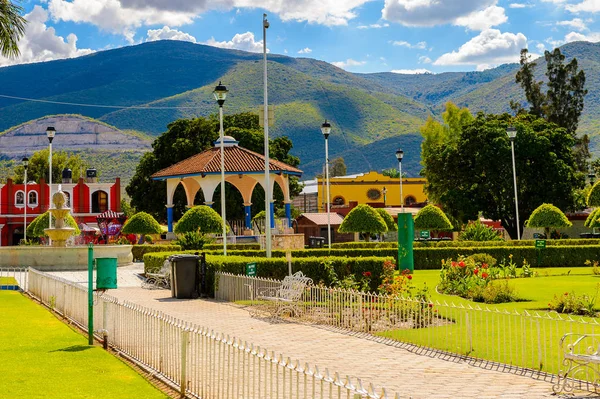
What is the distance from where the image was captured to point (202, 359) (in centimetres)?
859

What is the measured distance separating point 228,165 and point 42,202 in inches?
1181

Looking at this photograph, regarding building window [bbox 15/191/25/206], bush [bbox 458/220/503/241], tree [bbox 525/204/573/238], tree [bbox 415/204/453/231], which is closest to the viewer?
tree [bbox 525/204/573/238]

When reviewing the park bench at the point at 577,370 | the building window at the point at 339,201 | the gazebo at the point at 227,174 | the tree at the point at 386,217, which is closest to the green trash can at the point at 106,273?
the park bench at the point at 577,370

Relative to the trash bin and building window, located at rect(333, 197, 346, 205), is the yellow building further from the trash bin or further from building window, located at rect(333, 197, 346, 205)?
the trash bin

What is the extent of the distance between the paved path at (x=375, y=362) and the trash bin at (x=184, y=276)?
124 inches

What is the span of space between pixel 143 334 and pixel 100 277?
1.85 meters

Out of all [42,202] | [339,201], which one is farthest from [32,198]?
[339,201]

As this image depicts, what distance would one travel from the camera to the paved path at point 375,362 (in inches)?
358

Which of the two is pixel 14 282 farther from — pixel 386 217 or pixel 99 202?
pixel 99 202

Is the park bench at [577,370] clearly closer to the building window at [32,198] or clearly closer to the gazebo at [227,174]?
the gazebo at [227,174]

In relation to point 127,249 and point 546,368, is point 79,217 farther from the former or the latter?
point 546,368

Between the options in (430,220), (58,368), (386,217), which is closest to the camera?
(58,368)

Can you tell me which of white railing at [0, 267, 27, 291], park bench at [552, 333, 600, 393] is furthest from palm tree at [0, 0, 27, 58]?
park bench at [552, 333, 600, 393]

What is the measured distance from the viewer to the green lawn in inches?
356
